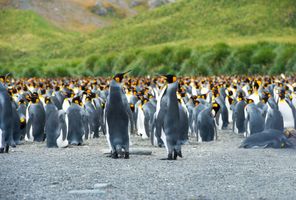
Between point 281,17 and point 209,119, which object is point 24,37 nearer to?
point 281,17

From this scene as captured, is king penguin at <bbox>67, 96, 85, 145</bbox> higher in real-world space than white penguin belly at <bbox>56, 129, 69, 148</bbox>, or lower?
higher

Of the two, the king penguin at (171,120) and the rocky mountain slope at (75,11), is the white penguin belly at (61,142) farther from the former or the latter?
the rocky mountain slope at (75,11)

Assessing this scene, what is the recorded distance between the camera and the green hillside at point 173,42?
137ft

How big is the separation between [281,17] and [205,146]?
5317 cm

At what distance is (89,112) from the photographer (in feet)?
46.2

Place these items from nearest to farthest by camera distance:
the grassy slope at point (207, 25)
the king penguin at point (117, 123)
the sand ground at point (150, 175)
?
the sand ground at point (150, 175) < the king penguin at point (117, 123) < the grassy slope at point (207, 25)

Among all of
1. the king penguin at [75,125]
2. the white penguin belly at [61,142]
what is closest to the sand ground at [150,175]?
the white penguin belly at [61,142]

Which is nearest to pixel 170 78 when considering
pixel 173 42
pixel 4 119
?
pixel 4 119

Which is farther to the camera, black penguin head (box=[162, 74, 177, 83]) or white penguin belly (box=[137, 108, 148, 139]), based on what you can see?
white penguin belly (box=[137, 108, 148, 139])

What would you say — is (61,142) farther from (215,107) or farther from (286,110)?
(286,110)

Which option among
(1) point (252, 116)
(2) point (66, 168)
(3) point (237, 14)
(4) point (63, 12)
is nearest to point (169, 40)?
(3) point (237, 14)

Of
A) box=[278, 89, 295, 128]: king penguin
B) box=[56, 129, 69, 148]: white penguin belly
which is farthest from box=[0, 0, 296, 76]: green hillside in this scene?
box=[56, 129, 69, 148]: white penguin belly

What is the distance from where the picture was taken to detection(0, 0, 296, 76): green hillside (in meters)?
41.8

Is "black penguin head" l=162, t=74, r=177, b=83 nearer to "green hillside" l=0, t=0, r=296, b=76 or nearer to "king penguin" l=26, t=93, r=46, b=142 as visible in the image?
"king penguin" l=26, t=93, r=46, b=142
